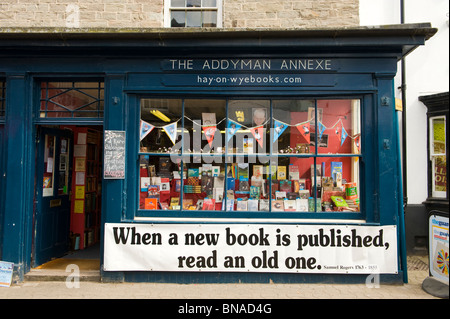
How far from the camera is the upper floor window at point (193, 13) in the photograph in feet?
20.1

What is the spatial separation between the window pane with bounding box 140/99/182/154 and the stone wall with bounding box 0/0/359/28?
157 cm

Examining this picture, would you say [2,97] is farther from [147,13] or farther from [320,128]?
[320,128]

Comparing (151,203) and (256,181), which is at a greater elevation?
(256,181)

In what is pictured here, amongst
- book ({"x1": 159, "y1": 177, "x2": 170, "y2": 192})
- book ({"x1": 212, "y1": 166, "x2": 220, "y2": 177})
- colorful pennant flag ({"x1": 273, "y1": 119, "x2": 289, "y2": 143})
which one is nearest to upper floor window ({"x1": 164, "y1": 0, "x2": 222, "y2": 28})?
colorful pennant flag ({"x1": 273, "y1": 119, "x2": 289, "y2": 143})

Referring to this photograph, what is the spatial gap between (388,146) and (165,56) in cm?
410

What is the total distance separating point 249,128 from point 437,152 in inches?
164

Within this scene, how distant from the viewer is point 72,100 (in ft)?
19.3

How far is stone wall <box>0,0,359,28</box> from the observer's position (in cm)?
584

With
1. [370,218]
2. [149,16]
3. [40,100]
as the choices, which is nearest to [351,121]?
[370,218]

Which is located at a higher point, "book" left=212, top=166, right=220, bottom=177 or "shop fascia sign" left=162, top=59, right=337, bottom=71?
"shop fascia sign" left=162, top=59, right=337, bottom=71

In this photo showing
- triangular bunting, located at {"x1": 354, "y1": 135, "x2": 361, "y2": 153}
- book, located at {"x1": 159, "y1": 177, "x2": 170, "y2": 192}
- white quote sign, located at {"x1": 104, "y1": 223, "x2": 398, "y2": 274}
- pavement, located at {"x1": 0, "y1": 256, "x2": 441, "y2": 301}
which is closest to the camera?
pavement, located at {"x1": 0, "y1": 256, "x2": 441, "y2": 301}

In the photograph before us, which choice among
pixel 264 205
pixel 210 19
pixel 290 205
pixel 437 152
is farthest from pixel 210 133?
pixel 437 152

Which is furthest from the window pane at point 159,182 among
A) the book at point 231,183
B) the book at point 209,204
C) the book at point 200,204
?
the book at point 231,183

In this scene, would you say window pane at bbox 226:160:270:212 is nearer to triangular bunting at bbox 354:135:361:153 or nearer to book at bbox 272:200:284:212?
book at bbox 272:200:284:212
